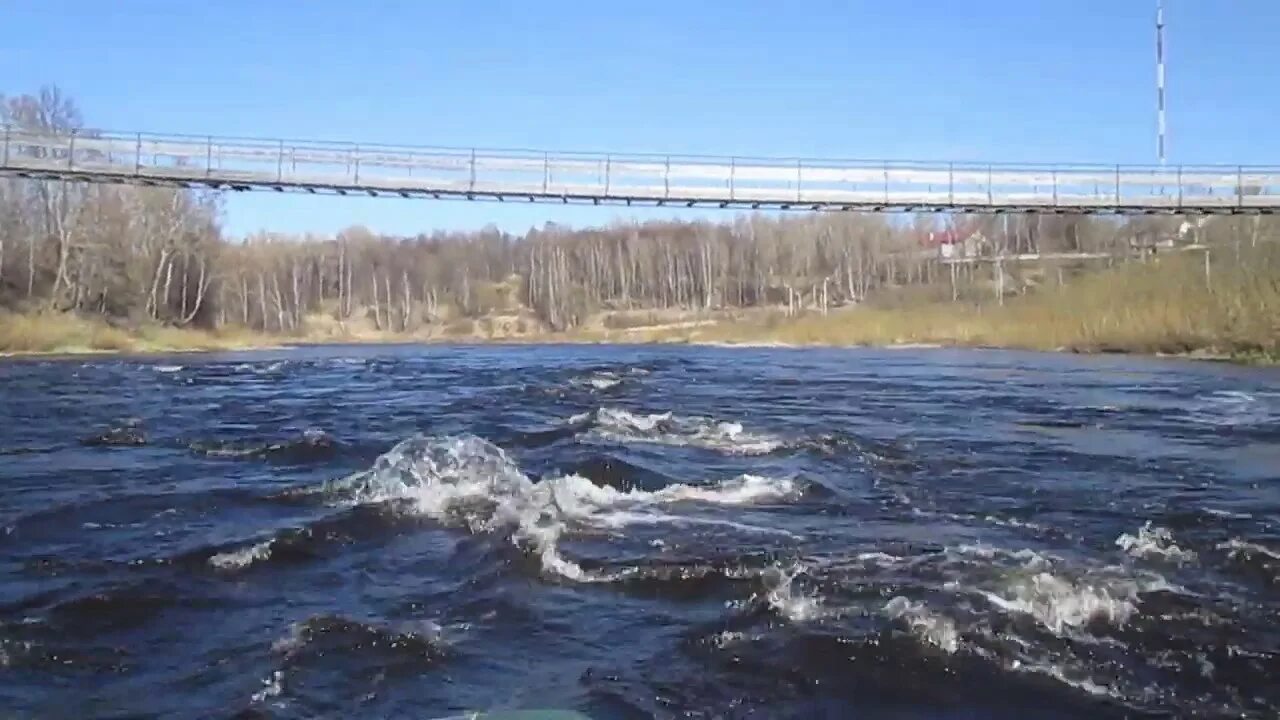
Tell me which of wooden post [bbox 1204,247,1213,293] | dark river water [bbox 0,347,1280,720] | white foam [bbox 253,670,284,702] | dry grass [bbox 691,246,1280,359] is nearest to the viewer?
white foam [bbox 253,670,284,702]

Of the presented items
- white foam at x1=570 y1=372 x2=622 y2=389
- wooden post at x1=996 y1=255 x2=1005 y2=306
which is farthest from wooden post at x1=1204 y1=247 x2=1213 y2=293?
white foam at x1=570 y1=372 x2=622 y2=389

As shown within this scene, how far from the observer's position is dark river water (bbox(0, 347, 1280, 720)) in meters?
6.11

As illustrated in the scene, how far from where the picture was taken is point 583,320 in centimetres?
11038

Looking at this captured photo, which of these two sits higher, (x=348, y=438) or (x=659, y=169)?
(x=659, y=169)

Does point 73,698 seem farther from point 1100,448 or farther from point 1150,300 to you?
point 1150,300

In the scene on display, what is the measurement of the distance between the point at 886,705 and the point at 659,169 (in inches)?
1350

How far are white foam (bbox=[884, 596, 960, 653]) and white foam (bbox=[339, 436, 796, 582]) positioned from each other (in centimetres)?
251

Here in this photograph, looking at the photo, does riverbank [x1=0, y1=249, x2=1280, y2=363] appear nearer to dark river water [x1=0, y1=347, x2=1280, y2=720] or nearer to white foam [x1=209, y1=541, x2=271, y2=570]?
dark river water [x1=0, y1=347, x2=1280, y2=720]

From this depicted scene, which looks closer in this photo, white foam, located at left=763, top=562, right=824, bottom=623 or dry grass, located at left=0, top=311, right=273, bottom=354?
white foam, located at left=763, top=562, right=824, bottom=623

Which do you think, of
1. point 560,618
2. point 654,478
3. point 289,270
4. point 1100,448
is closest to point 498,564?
point 560,618

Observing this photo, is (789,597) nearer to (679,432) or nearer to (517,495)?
(517,495)

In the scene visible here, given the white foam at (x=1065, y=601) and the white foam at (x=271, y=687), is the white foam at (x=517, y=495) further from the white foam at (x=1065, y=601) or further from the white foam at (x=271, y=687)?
the white foam at (x=271, y=687)

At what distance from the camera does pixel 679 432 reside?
17.8 metres

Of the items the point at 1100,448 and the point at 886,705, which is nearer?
the point at 886,705
